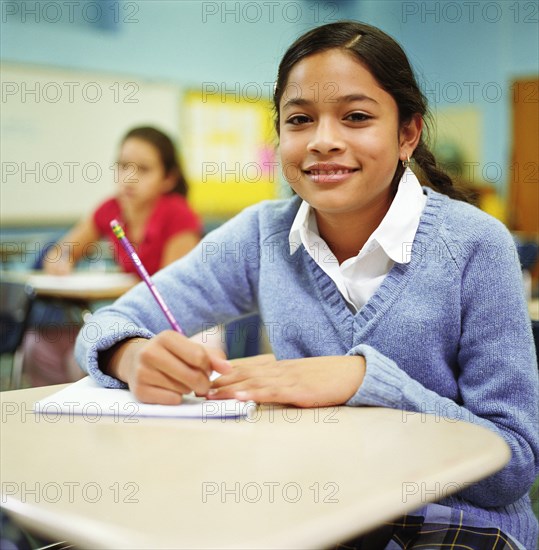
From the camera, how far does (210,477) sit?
77 centimetres

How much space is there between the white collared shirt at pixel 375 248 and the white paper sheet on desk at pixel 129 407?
35 cm

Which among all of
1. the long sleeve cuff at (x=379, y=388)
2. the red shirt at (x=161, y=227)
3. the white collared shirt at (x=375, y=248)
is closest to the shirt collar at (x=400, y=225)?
the white collared shirt at (x=375, y=248)

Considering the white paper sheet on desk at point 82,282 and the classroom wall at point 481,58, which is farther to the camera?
the classroom wall at point 481,58

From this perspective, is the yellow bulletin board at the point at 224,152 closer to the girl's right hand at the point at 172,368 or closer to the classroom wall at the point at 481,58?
the classroom wall at the point at 481,58

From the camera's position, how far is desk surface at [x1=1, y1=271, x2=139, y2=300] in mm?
3211

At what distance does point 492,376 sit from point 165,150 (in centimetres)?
284

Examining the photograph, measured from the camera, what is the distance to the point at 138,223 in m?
3.69

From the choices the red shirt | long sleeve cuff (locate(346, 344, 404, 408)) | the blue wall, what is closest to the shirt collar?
long sleeve cuff (locate(346, 344, 404, 408))

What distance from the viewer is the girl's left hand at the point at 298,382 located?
103cm

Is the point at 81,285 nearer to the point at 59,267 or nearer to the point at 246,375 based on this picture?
the point at 59,267

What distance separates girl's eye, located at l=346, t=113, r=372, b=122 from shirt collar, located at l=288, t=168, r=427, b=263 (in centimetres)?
14

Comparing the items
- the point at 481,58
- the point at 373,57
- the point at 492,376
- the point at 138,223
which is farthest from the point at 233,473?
the point at 481,58

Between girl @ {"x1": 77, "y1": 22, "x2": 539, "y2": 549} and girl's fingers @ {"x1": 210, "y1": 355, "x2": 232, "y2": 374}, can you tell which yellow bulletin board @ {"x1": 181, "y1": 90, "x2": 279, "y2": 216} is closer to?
girl @ {"x1": 77, "y1": 22, "x2": 539, "y2": 549}

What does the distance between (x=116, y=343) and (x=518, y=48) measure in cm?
807
